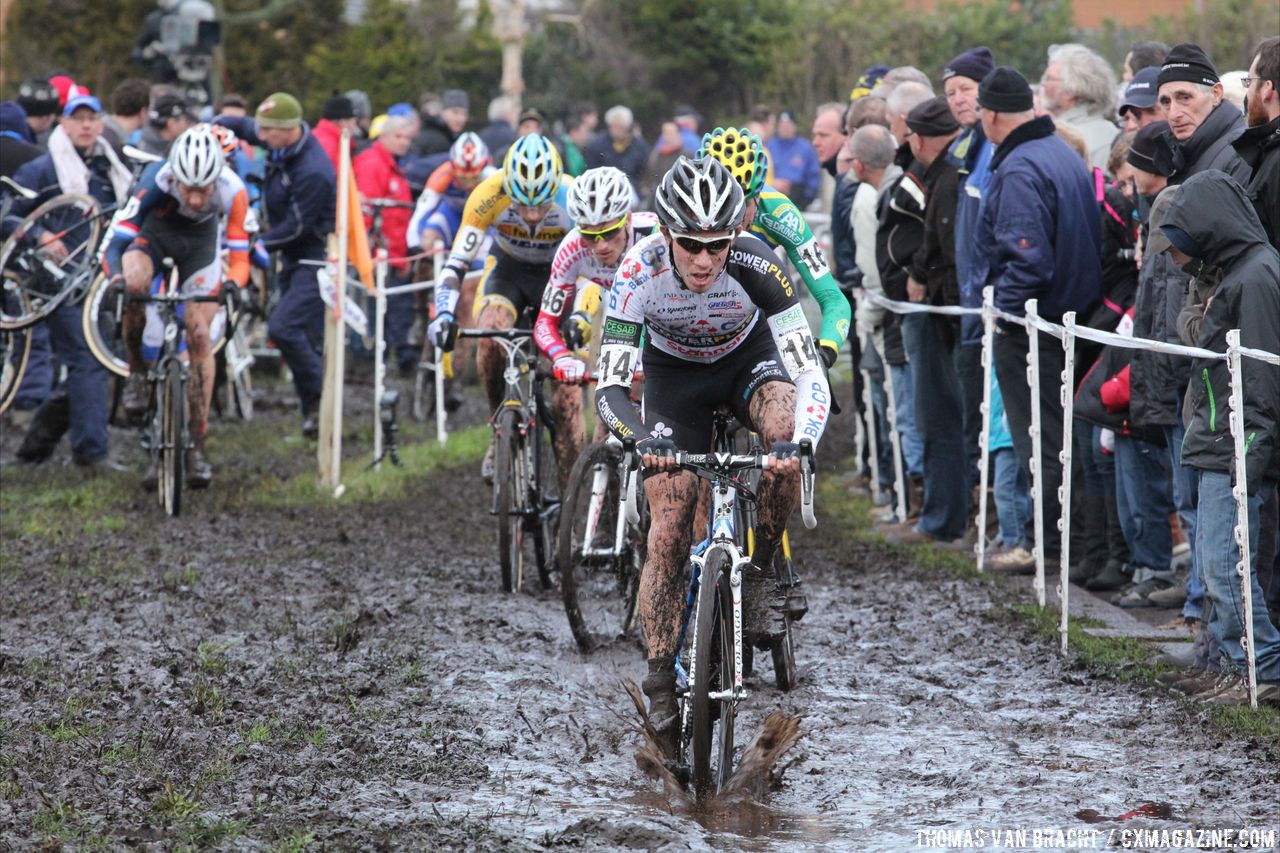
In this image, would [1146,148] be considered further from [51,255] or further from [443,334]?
[51,255]

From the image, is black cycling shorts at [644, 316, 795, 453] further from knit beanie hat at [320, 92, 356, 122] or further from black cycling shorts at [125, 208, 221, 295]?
knit beanie hat at [320, 92, 356, 122]

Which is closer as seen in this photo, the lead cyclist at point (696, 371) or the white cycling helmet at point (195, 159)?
the lead cyclist at point (696, 371)

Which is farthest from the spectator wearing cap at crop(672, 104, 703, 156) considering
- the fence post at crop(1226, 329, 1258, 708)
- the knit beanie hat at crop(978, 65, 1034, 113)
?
the fence post at crop(1226, 329, 1258, 708)

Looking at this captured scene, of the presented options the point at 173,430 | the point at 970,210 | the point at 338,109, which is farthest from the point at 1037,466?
the point at 338,109

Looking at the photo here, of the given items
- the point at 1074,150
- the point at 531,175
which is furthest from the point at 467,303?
the point at 1074,150

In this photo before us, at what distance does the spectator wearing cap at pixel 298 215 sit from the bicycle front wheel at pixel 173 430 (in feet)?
11.9

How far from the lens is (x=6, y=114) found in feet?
49.9

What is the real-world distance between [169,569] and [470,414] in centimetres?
822

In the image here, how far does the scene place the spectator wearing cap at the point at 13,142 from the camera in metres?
14.7

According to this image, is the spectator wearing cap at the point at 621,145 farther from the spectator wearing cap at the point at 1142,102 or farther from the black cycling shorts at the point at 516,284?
the spectator wearing cap at the point at 1142,102

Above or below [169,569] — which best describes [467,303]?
above

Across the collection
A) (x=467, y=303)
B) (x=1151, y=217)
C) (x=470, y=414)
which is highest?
(x=1151, y=217)

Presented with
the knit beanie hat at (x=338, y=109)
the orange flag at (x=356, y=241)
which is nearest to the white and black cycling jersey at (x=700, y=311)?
the orange flag at (x=356, y=241)

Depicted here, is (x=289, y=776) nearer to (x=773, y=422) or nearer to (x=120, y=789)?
(x=120, y=789)
